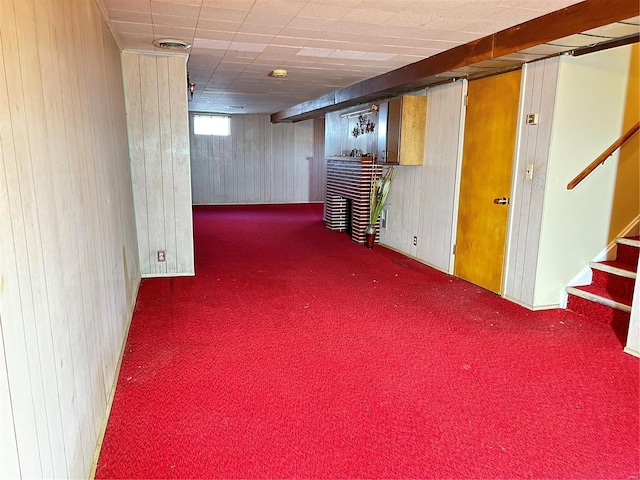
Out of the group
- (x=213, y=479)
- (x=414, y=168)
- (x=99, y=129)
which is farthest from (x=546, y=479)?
(x=414, y=168)

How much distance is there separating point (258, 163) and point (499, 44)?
8.66 meters

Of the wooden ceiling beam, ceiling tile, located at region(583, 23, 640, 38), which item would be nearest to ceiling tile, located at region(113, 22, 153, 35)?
the wooden ceiling beam

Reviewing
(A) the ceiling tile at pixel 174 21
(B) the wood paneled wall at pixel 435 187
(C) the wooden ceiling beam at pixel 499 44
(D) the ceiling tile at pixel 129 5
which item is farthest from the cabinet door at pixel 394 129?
(D) the ceiling tile at pixel 129 5

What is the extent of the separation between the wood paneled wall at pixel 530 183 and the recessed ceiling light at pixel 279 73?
Answer: 8.25 ft

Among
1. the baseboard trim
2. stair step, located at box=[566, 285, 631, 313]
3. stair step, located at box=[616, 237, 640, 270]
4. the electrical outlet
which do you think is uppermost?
the electrical outlet

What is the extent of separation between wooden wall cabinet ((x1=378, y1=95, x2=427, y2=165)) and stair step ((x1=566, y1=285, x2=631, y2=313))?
2311 mm

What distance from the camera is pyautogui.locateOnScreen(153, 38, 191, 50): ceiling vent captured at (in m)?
3.78

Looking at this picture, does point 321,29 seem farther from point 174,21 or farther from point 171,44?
point 171,44

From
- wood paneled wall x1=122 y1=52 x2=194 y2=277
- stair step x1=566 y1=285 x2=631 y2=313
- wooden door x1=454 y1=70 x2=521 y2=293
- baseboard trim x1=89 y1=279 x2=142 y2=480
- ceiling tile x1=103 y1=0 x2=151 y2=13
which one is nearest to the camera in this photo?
baseboard trim x1=89 y1=279 x2=142 y2=480

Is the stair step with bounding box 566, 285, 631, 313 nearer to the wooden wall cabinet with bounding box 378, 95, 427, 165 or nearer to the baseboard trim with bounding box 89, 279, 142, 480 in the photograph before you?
the wooden wall cabinet with bounding box 378, 95, 427, 165

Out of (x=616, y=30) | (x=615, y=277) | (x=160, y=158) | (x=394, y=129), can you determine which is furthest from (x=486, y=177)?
(x=160, y=158)

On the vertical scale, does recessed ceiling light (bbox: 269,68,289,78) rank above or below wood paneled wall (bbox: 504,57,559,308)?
above

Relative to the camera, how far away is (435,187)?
5262mm

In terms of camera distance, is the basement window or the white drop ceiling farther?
the basement window
